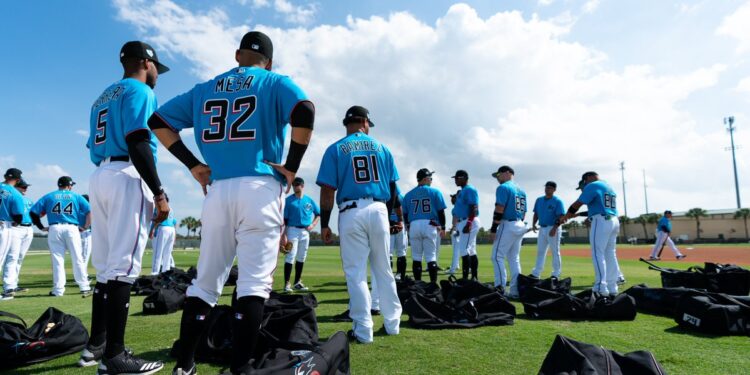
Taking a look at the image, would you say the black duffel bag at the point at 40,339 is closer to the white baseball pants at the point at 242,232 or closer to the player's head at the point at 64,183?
the white baseball pants at the point at 242,232

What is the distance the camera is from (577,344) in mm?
2416

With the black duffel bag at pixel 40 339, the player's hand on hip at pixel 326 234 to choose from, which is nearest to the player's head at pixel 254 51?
the player's hand on hip at pixel 326 234

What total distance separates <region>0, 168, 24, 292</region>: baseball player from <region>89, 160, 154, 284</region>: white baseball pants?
7.72 meters

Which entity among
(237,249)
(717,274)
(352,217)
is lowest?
(717,274)

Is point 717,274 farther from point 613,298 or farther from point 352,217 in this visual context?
point 352,217

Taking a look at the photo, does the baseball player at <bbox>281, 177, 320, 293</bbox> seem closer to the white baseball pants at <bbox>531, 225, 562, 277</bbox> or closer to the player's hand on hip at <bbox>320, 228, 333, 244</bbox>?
the player's hand on hip at <bbox>320, 228, 333, 244</bbox>

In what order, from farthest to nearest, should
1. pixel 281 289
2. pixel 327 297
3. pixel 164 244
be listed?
pixel 164 244
pixel 281 289
pixel 327 297

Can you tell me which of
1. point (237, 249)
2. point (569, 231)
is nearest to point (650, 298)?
point (237, 249)

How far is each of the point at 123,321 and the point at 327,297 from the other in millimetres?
5211

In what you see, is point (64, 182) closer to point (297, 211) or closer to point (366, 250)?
point (297, 211)

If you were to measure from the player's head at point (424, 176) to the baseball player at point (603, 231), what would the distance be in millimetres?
3165

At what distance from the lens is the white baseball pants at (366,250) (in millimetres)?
4586

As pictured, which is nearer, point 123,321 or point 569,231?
point 123,321

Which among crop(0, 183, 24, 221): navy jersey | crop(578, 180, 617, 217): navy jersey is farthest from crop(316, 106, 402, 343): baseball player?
crop(0, 183, 24, 221): navy jersey
